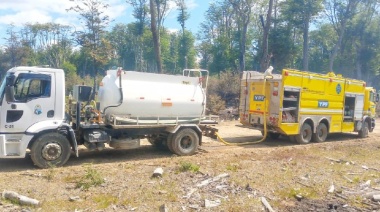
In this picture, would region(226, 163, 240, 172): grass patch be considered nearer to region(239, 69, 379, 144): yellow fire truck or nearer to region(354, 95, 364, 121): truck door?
region(239, 69, 379, 144): yellow fire truck

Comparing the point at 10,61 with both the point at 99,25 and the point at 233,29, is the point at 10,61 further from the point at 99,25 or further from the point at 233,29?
the point at 233,29

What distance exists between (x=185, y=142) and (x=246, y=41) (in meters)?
43.8

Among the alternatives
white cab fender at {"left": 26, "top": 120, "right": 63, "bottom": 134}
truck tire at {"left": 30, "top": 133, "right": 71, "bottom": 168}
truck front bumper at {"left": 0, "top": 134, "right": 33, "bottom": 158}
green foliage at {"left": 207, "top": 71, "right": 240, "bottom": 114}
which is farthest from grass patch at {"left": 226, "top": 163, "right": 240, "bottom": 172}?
green foliage at {"left": 207, "top": 71, "right": 240, "bottom": 114}

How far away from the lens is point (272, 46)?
1644 inches

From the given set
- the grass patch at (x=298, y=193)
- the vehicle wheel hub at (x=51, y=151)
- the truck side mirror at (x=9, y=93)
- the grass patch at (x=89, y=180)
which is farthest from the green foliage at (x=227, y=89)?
the grass patch at (x=89, y=180)

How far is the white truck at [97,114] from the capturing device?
835 cm

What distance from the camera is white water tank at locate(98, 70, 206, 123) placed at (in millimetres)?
9781

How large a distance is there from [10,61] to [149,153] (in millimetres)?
42601

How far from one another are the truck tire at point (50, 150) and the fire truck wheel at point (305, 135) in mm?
9092

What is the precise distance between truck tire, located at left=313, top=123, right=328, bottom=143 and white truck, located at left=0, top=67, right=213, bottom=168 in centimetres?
570

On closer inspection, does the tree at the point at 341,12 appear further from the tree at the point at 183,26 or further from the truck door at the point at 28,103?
the truck door at the point at 28,103

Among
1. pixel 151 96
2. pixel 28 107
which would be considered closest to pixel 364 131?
pixel 151 96

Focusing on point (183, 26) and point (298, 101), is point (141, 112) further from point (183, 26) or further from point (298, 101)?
point (183, 26)

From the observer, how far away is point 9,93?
318 inches
